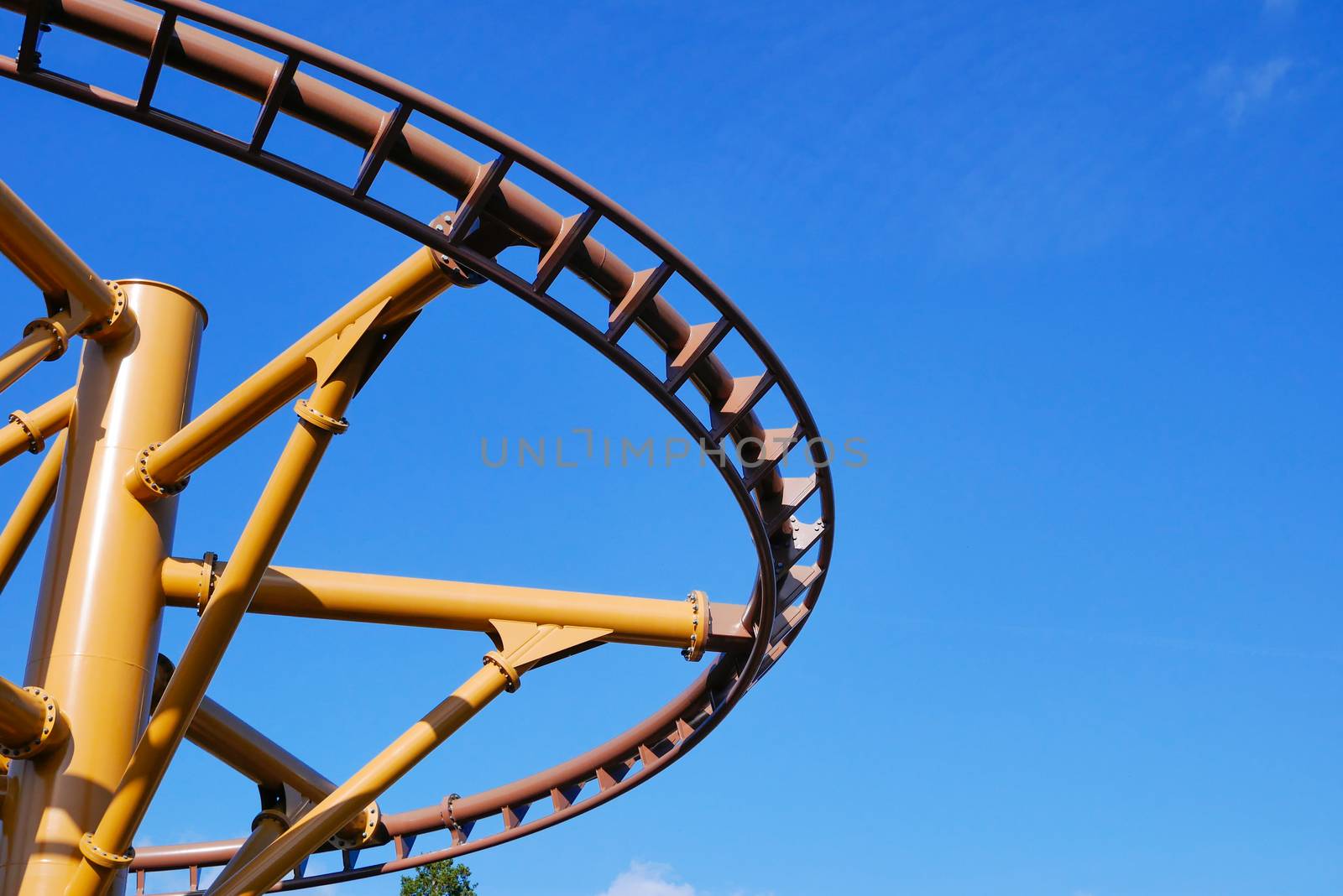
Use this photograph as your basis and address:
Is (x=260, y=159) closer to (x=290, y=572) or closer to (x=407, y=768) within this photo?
(x=290, y=572)

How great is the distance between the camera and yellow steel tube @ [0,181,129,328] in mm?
7504

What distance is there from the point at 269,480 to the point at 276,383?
2.61ft

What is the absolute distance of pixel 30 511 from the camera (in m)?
9.10

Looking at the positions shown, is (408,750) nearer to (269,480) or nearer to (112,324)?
(269,480)

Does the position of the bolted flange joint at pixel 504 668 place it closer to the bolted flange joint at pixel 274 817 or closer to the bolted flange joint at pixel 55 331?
the bolted flange joint at pixel 274 817

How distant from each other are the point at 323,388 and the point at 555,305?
1.28 m

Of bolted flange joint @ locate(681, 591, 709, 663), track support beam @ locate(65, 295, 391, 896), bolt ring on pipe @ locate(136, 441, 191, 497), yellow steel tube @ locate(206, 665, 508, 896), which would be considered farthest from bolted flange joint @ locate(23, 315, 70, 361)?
bolted flange joint @ locate(681, 591, 709, 663)

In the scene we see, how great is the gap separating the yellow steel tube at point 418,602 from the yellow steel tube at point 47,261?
5.50 feet

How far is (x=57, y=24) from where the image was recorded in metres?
6.41

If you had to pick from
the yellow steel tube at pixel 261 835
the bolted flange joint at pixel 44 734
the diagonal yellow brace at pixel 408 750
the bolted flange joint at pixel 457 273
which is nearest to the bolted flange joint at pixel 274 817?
the yellow steel tube at pixel 261 835

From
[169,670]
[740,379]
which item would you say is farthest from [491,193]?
[169,670]

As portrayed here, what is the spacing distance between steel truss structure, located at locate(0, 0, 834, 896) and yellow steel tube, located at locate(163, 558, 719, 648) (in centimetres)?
2

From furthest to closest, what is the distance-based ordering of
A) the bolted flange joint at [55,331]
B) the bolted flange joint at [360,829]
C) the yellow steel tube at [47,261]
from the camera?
the bolted flange joint at [360,829] < the bolted flange joint at [55,331] < the yellow steel tube at [47,261]

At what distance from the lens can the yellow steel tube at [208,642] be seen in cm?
686
